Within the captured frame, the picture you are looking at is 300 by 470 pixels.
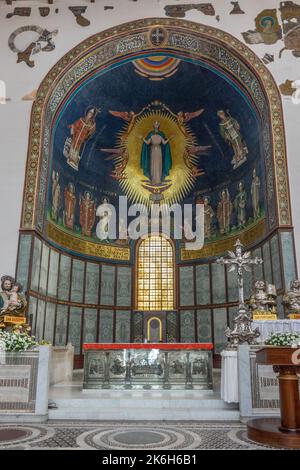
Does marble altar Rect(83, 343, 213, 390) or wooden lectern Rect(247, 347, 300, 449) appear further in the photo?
marble altar Rect(83, 343, 213, 390)

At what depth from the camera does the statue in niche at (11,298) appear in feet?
37.9

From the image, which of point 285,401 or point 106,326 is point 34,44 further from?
point 285,401

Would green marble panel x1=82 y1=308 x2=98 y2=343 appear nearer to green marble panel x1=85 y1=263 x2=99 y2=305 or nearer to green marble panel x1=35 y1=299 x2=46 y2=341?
green marble panel x1=85 y1=263 x2=99 y2=305

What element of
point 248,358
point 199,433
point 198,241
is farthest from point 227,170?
point 199,433

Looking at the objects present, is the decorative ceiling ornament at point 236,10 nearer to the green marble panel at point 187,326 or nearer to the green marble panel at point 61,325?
the green marble panel at point 187,326

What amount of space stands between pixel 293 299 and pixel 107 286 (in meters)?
9.55

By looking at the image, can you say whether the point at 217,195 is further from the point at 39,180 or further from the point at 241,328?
the point at 241,328

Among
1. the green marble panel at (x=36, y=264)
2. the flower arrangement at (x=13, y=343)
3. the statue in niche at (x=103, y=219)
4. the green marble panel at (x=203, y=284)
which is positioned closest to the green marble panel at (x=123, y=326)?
the green marble panel at (x=203, y=284)

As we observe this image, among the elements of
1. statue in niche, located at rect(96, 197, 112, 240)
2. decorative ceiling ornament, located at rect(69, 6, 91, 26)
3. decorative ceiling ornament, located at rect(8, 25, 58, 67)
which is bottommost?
statue in niche, located at rect(96, 197, 112, 240)

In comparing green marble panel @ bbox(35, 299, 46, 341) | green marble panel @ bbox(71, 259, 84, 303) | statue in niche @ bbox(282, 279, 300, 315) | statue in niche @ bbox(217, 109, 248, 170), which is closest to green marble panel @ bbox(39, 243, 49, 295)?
green marble panel @ bbox(35, 299, 46, 341)

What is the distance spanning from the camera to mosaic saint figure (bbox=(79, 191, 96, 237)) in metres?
18.4

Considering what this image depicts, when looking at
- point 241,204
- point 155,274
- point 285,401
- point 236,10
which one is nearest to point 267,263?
point 241,204

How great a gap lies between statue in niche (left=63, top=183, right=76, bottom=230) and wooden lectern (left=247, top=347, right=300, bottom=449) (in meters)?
12.9

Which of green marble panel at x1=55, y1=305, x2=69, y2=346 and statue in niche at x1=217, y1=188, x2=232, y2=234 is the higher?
statue in niche at x1=217, y1=188, x2=232, y2=234
